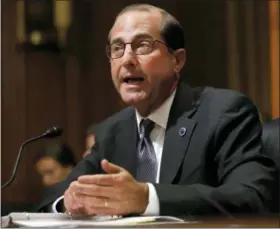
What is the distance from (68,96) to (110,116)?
119 millimetres

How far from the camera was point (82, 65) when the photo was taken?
4.53ft

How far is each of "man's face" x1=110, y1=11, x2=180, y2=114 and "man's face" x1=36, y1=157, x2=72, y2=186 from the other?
0.79 ft

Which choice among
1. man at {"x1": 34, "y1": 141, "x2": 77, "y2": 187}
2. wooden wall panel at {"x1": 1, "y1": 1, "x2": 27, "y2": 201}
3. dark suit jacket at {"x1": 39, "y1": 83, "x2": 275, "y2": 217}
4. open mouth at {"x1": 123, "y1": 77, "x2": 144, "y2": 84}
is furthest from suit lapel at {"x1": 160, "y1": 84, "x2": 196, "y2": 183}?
wooden wall panel at {"x1": 1, "y1": 1, "x2": 27, "y2": 201}

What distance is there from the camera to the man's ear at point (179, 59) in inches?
52.8

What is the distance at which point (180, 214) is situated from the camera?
3.91 ft

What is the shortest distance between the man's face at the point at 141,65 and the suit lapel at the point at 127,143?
0.06 meters

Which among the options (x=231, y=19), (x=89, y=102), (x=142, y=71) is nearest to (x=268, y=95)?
(x=231, y=19)

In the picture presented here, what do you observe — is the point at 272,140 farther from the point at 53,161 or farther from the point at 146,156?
the point at 53,161

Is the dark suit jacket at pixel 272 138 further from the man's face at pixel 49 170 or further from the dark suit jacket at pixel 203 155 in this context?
the man's face at pixel 49 170

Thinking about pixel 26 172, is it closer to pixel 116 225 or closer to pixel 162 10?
pixel 116 225

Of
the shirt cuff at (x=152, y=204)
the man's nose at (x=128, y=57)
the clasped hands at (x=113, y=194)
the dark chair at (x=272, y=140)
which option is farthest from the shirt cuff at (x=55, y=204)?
the dark chair at (x=272, y=140)

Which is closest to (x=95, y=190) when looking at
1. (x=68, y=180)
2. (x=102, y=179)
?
(x=102, y=179)

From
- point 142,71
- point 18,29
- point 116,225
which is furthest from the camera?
point 18,29

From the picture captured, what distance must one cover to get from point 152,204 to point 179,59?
0.38m
